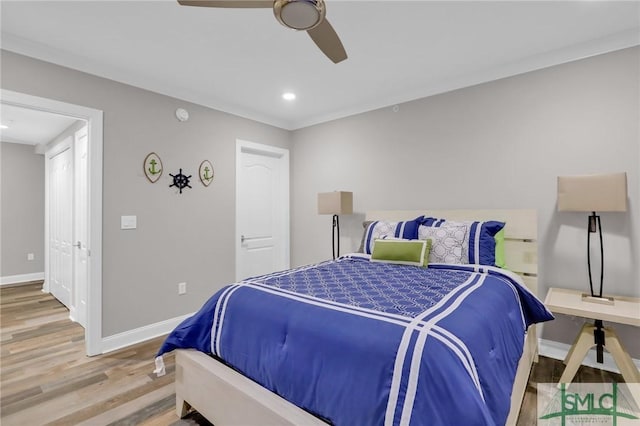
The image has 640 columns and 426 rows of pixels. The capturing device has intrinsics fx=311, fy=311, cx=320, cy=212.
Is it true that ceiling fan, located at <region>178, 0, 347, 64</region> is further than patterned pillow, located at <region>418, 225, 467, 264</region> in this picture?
No

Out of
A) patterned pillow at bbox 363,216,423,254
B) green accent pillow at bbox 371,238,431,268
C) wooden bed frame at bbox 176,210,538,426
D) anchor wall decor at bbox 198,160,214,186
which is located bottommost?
wooden bed frame at bbox 176,210,538,426

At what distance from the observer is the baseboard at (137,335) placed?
2725 mm

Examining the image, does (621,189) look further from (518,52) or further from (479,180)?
(518,52)

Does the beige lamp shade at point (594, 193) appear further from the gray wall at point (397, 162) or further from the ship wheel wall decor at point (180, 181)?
the ship wheel wall decor at point (180, 181)

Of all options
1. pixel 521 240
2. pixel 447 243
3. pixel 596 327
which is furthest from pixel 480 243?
pixel 596 327

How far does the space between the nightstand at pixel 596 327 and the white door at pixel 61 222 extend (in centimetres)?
485

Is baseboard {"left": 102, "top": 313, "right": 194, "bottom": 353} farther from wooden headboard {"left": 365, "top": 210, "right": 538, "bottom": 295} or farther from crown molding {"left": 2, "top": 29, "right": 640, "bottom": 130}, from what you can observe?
wooden headboard {"left": 365, "top": 210, "right": 538, "bottom": 295}

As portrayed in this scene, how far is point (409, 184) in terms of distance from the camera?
3.38m

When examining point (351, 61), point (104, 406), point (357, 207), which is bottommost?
point (104, 406)

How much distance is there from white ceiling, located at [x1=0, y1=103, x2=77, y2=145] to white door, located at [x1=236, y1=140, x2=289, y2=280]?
1.87 meters

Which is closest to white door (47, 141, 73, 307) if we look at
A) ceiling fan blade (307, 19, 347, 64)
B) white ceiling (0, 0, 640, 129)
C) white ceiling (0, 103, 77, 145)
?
white ceiling (0, 103, 77, 145)

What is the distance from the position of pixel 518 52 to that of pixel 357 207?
6.99 ft

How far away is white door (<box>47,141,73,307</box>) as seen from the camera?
3.83 meters

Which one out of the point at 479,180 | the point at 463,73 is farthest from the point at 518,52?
the point at 479,180
